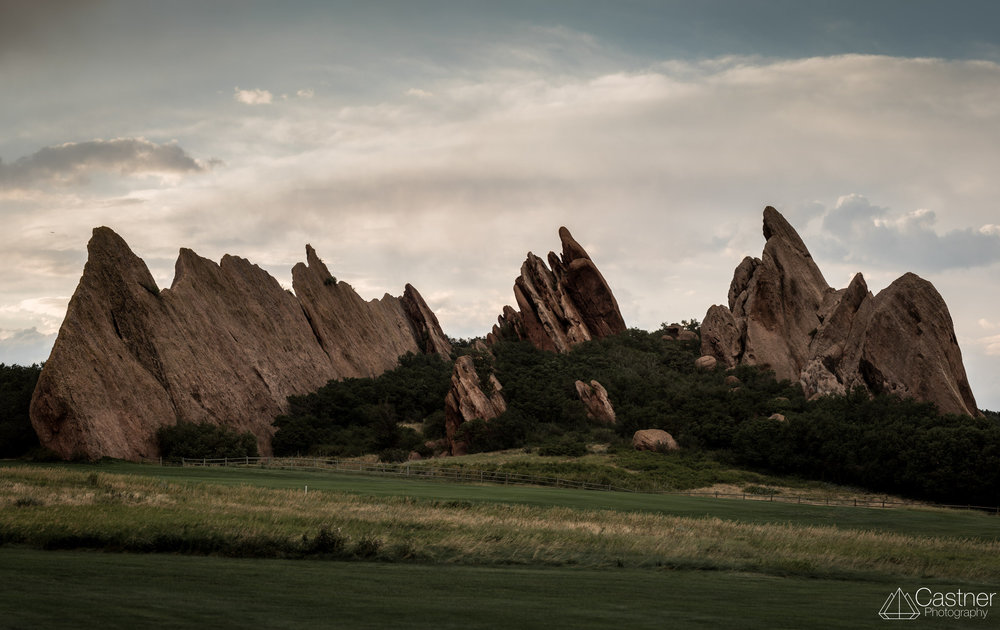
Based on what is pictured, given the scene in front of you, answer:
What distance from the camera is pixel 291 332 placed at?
302 feet

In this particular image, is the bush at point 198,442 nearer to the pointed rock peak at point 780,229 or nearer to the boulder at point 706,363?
the boulder at point 706,363

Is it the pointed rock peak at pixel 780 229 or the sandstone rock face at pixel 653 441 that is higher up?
the pointed rock peak at pixel 780 229

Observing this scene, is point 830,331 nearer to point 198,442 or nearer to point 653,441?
point 653,441

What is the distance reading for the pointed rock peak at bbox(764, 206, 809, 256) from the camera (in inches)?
4289

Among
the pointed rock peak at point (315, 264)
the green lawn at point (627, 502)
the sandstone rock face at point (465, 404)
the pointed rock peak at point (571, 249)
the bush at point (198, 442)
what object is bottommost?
the green lawn at point (627, 502)

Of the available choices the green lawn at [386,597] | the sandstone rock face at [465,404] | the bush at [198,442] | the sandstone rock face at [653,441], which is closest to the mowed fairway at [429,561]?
the green lawn at [386,597]

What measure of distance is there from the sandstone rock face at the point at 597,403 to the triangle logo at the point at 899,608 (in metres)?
65.1

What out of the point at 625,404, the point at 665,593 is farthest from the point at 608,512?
the point at 625,404

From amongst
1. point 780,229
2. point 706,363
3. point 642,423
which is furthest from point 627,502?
point 780,229

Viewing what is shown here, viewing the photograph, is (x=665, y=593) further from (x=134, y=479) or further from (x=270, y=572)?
(x=134, y=479)

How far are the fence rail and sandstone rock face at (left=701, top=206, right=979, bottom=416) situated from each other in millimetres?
24637

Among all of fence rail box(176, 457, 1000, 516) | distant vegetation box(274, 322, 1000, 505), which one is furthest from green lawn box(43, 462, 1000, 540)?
distant vegetation box(274, 322, 1000, 505)

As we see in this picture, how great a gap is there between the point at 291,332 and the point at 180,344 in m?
19.7

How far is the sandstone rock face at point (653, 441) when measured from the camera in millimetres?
75312
